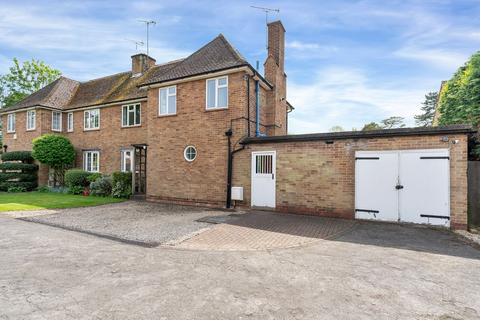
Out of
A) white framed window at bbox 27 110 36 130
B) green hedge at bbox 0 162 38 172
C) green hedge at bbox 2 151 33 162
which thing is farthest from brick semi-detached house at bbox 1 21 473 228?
green hedge at bbox 0 162 38 172

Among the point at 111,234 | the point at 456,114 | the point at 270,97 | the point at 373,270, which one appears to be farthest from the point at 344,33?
the point at 111,234

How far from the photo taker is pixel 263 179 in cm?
1076

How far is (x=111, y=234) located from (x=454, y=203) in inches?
378

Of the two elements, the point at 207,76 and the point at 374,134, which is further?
the point at 207,76

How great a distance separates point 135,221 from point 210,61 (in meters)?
7.89

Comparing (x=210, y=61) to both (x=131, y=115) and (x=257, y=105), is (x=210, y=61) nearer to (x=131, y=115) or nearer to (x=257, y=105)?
(x=257, y=105)

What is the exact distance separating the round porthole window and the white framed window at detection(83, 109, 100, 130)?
8.94m

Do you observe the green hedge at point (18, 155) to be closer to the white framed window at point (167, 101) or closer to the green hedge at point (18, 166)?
the green hedge at point (18, 166)

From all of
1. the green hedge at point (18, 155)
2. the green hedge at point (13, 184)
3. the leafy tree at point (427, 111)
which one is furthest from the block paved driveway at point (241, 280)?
the leafy tree at point (427, 111)

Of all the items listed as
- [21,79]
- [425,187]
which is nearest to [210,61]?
[425,187]

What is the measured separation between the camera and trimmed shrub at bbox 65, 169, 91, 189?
17.0m

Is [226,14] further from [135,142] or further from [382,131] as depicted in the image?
[135,142]

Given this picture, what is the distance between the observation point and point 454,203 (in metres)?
7.68

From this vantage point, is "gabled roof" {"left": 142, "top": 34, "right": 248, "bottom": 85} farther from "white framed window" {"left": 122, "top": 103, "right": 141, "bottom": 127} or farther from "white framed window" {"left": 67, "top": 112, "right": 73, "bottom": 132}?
"white framed window" {"left": 67, "top": 112, "right": 73, "bottom": 132}
